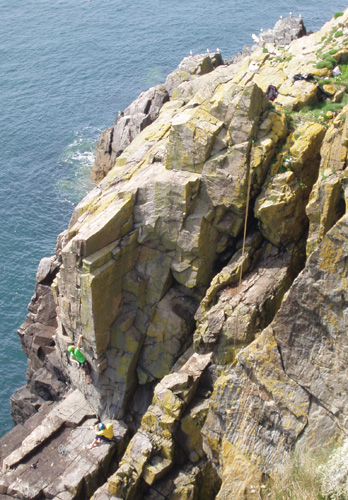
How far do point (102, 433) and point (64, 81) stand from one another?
70.9 m

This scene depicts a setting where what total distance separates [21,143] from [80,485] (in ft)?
182

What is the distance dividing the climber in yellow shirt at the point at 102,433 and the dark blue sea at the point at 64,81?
44.2 feet

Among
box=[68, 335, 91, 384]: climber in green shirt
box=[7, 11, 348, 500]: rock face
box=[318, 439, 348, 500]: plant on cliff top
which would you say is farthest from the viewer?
box=[68, 335, 91, 384]: climber in green shirt

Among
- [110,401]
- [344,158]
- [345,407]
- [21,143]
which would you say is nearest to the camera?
[345,407]

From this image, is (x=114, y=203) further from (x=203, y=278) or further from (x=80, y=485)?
(x=80, y=485)

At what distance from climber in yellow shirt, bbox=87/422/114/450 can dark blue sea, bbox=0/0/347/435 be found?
44.2 feet

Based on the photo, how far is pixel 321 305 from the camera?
18938mm

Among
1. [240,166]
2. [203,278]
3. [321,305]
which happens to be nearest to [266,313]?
[203,278]

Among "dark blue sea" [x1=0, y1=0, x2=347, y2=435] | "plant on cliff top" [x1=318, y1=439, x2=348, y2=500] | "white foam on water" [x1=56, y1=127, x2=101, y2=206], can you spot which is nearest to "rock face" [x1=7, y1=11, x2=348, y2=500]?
"plant on cliff top" [x1=318, y1=439, x2=348, y2=500]

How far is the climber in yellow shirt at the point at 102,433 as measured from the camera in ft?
108

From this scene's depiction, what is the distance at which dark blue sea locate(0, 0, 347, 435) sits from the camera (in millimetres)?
57728

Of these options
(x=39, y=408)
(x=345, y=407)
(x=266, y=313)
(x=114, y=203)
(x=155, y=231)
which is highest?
(x=114, y=203)

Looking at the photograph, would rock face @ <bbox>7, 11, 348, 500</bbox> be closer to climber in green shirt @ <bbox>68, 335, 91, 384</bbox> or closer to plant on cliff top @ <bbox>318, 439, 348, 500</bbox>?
climber in green shirt @ <bbox>68, 335, 91, 384</bbox>

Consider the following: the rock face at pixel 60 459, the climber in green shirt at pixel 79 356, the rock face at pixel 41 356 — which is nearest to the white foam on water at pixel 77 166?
the rock face at pixel 41 356
